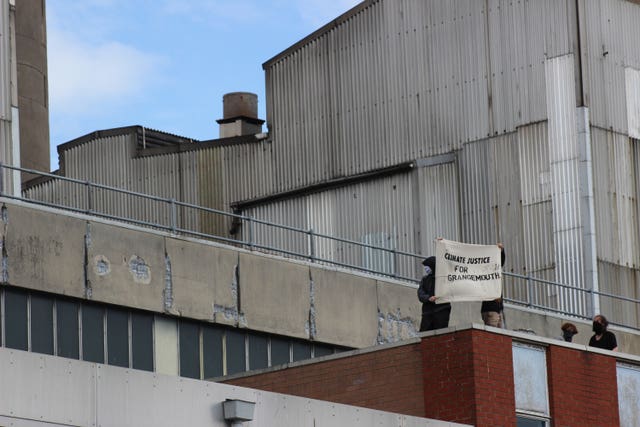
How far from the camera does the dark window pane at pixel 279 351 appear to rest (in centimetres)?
3575

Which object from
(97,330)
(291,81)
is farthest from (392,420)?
(291,81)

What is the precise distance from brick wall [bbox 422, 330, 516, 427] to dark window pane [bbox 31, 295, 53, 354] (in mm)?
8299

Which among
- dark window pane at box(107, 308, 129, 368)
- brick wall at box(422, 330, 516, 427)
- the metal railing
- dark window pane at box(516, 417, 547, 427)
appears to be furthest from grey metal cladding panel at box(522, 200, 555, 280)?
brick wall at box(422, 330, 516, 427)

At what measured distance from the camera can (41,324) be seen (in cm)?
3150

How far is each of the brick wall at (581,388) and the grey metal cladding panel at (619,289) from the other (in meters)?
14.6

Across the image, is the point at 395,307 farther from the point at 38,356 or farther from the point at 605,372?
the point at 38,356

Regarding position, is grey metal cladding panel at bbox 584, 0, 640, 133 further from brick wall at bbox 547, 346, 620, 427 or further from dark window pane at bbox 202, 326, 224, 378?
brick wall at bbox 547, 346, 620, 427

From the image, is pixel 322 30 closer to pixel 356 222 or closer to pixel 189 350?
pixel 356 222

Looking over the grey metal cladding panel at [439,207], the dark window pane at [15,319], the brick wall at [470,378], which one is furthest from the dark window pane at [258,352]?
the grey metal cladding panel at [439,207]

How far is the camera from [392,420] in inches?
936

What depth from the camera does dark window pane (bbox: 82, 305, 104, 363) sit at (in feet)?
105

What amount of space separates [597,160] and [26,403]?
27.0 metres

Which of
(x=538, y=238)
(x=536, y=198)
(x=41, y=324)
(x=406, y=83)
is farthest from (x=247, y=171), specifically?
(x=41, y=324)

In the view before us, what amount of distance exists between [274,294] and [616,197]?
38.8 ft
